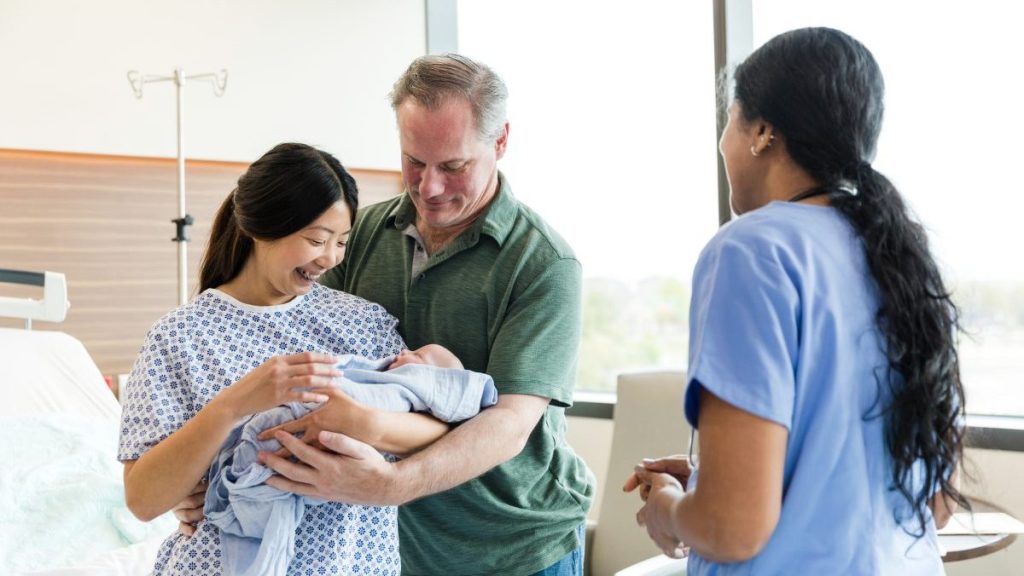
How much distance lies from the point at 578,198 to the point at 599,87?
1.68ft

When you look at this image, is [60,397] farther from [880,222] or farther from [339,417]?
[880,222]

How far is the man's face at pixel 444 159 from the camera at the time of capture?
5.15 ft

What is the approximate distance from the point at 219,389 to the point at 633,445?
6.31ft

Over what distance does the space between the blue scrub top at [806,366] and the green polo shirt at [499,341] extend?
0.53m

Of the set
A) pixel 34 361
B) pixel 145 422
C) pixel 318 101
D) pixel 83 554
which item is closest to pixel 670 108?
pixel 318 101

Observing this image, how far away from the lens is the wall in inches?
147

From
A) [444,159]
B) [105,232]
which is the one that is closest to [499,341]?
[444,159]

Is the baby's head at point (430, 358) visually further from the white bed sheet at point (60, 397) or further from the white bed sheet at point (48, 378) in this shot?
the white bed sheet at point (48, 378)

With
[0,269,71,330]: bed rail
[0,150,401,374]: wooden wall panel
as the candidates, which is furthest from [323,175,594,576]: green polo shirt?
[0,150,401,374]: wooden wall panel

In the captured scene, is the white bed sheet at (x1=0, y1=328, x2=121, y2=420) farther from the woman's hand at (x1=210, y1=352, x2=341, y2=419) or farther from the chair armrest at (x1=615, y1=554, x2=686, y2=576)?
the woman's hand at (x1=210, y1=352, x2=341, y2=419)

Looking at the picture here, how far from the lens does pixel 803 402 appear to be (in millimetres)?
1012

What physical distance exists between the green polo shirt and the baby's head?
67mm

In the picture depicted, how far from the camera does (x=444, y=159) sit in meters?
1.57

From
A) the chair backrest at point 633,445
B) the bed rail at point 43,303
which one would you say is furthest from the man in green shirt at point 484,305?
the bed rail at point 43,303
